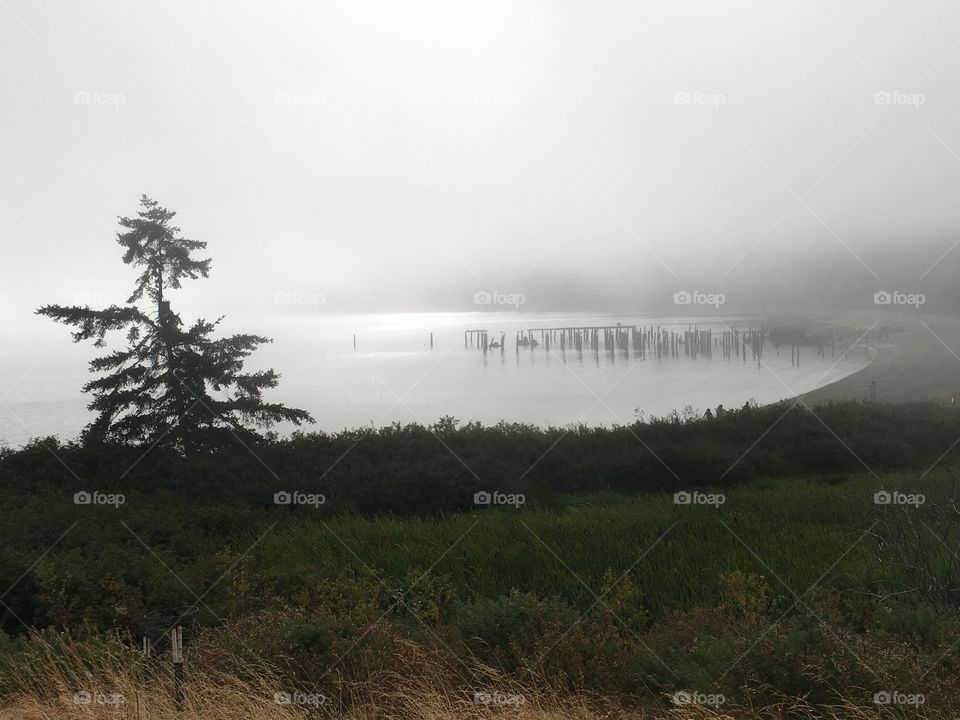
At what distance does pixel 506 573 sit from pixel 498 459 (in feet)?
26.4

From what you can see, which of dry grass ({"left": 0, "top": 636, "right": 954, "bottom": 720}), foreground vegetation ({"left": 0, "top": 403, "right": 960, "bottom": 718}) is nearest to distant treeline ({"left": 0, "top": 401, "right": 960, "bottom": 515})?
foreground vegetation ({"left": 0, "top": 403, "right": 960, "bottom": 718})

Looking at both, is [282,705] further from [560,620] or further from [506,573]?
[506,573]

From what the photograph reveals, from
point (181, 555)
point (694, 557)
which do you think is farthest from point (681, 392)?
point (181, 555)

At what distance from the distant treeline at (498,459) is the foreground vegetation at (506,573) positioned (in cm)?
8

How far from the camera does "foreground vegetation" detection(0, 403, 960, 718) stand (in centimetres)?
681

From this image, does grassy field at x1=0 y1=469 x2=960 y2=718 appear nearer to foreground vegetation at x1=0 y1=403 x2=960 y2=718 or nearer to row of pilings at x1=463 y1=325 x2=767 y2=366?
foreground vegetation at x1=0 y1=403 x2=960 y2=718

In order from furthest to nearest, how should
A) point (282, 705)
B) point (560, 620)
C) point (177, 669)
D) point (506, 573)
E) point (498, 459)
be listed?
1. point (498, 459)
2. point (506, 573)
3. point (560, 620)
4. point (282, 705)
5. point (177, 669)

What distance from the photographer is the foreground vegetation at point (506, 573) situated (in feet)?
22.4

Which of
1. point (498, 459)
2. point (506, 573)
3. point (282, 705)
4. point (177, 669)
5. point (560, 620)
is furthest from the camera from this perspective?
point (498, 459)

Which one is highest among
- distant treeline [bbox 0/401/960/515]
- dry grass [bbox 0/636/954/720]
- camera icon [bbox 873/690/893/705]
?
distant treeline [bbox 0/401/960/515]

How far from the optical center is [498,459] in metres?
20.9

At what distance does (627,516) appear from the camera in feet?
52.6

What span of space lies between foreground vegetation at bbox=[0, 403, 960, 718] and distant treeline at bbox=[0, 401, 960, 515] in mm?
80

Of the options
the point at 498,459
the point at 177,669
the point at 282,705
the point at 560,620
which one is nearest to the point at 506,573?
the point at 560,620
